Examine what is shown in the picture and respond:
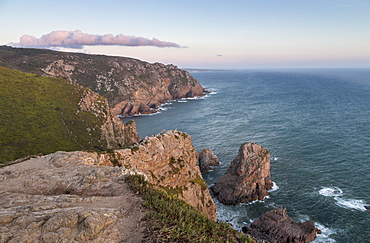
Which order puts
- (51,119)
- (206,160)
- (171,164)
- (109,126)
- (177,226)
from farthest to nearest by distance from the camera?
(109,126), (51,119), (206,160), (171,164), (177,226)

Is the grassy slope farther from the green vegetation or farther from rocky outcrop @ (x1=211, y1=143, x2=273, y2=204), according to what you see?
the green vegetation

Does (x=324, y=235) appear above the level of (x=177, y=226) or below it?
below

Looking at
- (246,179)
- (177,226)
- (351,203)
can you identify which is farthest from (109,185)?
(351,203)

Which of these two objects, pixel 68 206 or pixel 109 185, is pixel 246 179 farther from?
pixel 68 206

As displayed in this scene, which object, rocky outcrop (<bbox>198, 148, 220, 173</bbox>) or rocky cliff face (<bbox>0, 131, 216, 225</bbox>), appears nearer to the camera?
rocky cliff face (<bbox>0, 131, 216, 225</bbox>)

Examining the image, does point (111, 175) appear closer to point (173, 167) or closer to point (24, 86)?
point (173, 167)

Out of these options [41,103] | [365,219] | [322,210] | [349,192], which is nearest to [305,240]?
[322,210]

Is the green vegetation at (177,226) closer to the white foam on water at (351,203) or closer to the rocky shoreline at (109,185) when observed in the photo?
the rocky shoreline at (109,185)

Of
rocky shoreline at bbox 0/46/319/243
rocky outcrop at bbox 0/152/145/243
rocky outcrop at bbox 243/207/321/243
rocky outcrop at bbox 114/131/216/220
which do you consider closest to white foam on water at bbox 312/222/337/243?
rocky outcrop at bbox 243/207/321/243
